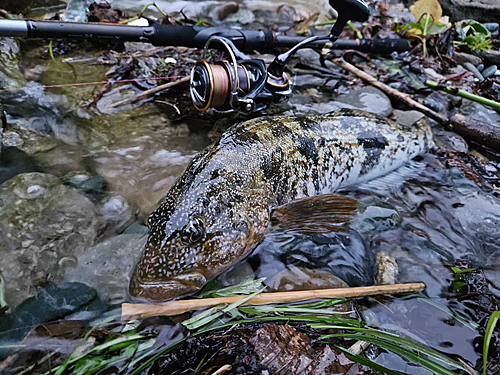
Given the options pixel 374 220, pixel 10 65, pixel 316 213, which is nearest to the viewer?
pixel 316 213

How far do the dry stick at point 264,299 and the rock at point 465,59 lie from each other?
19.3 ft

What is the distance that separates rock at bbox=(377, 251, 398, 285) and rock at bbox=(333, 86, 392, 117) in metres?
2.57

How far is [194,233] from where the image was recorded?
2568mm

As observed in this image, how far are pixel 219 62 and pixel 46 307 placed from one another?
2609mm

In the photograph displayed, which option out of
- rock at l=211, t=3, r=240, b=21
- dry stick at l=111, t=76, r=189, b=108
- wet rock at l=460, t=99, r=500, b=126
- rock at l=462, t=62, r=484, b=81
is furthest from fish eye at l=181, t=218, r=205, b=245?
rock at l=211, t=3, r=240, b=21

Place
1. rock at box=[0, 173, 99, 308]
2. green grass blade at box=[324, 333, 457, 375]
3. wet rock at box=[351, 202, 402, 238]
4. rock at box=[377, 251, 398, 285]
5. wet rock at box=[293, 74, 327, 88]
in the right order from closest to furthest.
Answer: green grass blade at box=[324, 333, 457, 375] < rock at box=[0, 173, 99, 308] < rock at box=[377, 251, 398, 285] < wet rock at box=[351, 202, 402, 238] < wet rock at box=[293, 74, 327, 88]

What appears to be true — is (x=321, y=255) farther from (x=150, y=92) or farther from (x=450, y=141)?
(x=150, y=92)

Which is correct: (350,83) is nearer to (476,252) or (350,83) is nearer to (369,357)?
(476,252)

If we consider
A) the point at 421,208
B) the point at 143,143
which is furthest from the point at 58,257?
the point at 421,208

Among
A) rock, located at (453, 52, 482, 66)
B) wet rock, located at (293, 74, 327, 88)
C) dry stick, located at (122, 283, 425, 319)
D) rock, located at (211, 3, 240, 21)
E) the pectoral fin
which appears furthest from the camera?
rock, located at (211, 3, 240, 21)

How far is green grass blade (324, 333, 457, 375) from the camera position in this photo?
6.68 feet

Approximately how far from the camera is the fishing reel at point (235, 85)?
359 centimetres

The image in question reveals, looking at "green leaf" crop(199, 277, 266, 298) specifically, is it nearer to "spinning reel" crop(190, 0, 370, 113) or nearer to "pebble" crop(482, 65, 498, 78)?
"spinning reel" crop(190, 0, 370, 113)

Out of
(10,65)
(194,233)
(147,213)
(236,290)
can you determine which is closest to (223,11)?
(10,65)
